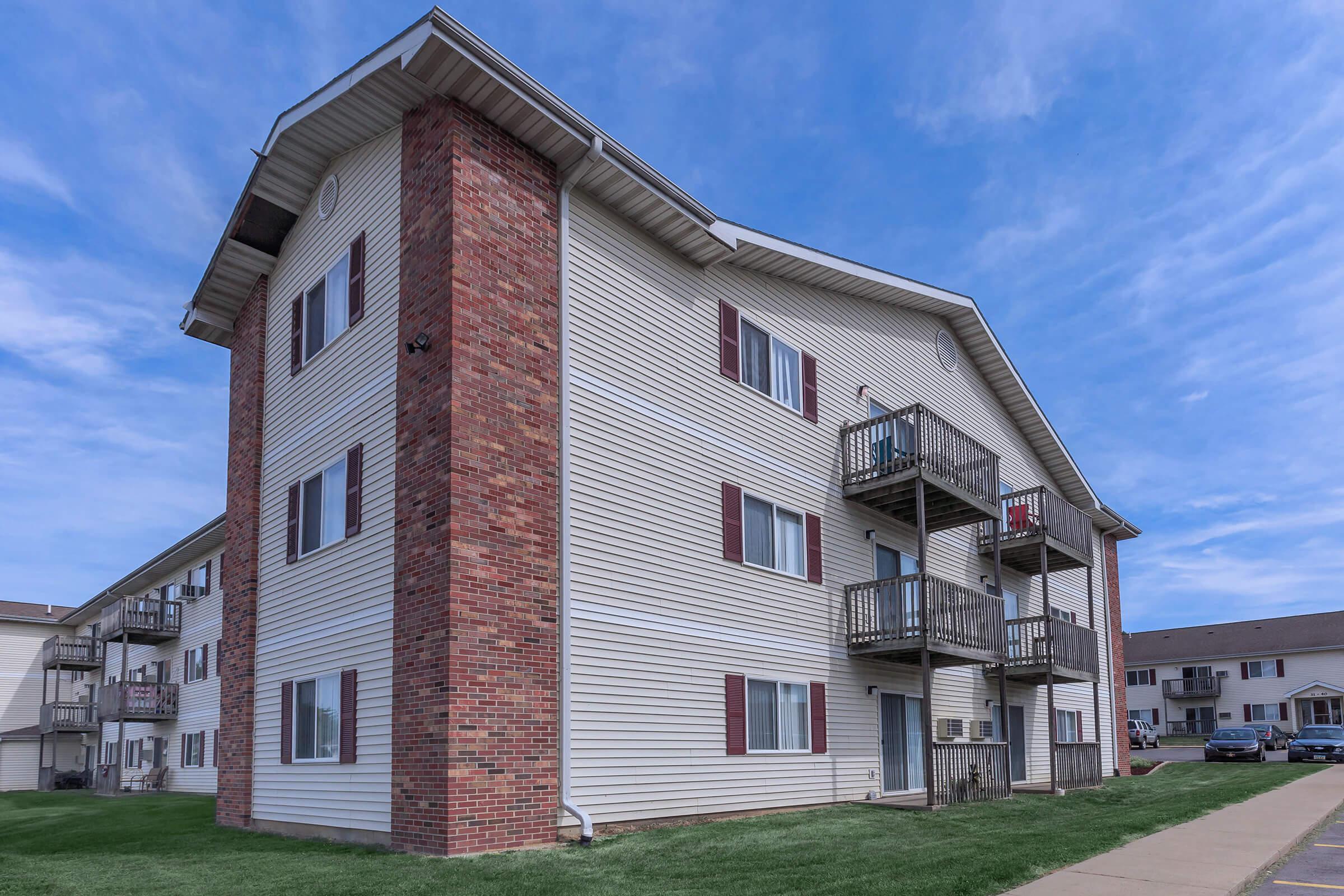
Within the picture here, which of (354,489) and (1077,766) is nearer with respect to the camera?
(354,489)

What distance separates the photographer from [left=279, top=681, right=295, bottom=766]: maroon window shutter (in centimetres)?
1512

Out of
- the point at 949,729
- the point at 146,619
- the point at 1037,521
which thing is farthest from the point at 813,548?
the point at 146,619

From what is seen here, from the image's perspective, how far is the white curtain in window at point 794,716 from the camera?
1648 centimetres

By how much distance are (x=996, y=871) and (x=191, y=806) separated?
64.7 ft

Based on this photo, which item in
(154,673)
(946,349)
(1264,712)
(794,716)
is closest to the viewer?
(794,716)

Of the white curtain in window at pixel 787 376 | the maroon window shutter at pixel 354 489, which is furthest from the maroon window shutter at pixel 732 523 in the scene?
the maroon window shutter at pixel 354 489

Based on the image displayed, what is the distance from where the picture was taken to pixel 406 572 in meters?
12.5

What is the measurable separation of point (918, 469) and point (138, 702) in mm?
28413

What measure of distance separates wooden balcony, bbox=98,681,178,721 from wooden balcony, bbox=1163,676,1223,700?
56706 mm

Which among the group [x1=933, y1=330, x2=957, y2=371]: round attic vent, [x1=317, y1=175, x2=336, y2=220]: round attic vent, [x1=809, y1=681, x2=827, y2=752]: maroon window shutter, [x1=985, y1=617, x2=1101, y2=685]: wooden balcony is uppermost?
[x1=317, y1=175, x2=336, y2=220]: round attic vent

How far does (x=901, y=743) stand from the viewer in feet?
64.1

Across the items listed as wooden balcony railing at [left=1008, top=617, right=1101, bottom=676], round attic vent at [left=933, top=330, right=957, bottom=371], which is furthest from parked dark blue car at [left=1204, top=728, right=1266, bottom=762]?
round attic vent at [left=933, top=330, right=957, bottom=371]

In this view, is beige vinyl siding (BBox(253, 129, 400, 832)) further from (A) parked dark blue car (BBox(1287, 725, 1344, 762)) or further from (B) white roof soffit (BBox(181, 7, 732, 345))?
(A) parked dark blue car (BBox(1287, 725, 1344, 762))

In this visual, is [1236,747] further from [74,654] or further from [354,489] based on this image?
[74,654]
